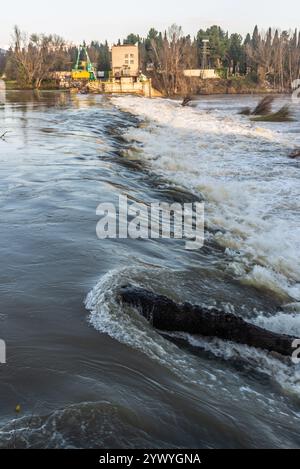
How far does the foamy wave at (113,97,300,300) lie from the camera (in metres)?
5.91

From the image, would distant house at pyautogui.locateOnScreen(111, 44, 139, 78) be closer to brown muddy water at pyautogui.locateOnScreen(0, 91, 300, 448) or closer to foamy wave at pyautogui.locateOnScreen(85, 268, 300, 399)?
brown muddy water at pyautogui.locateOnScreen(0, 91, 300, 448)

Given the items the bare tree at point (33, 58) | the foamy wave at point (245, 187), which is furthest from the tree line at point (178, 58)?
the foamy wave at point (245, 187)

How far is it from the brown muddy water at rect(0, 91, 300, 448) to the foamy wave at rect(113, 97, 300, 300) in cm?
4

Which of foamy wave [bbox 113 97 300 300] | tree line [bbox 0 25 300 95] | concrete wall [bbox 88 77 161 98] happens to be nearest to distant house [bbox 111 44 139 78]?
tree line [bbox 0 25 300 95]

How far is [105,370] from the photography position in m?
3.14

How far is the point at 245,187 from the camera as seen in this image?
10398 millimetres

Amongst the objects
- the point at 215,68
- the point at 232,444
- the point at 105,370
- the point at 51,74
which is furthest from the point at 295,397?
the point at 215,68

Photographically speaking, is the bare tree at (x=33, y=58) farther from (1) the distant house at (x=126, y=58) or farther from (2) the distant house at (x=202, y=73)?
(2) the distant house at (x=202, y=73)

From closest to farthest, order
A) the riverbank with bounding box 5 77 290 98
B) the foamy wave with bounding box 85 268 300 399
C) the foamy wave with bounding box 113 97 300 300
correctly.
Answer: the foamy wave with bounding box 85 268 300 399 → the foamy wave with bounding box 113 97 300 300 → the riverbank with bounding box 5 77 290 98

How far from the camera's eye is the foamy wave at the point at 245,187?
5914 millimetres

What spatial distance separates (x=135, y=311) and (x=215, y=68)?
105448mm

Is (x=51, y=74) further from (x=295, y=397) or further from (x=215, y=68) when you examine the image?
(x=295, y=397)
